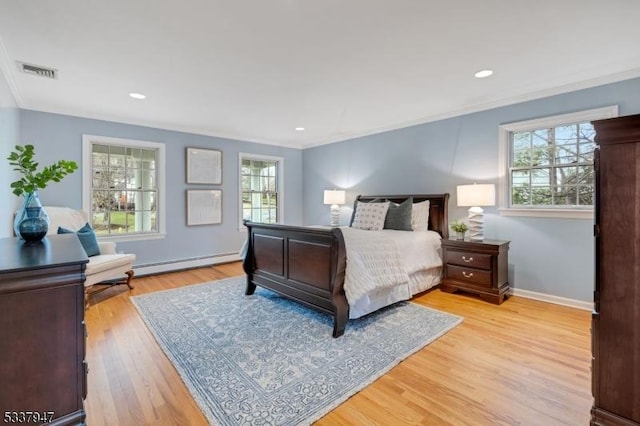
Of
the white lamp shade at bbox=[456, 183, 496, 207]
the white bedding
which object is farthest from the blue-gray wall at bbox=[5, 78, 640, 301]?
the white bedding

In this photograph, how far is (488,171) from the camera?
12.6ft

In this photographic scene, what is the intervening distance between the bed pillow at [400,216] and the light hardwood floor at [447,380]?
1496mm

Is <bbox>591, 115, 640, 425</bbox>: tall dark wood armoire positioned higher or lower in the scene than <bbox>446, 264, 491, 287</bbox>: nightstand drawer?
higher

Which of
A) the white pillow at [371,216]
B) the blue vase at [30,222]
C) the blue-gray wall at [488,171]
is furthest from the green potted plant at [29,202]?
the blue-gray wall at [488,171]

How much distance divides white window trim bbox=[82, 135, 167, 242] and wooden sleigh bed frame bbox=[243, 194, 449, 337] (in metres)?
2.02

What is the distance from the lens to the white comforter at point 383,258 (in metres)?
2.71

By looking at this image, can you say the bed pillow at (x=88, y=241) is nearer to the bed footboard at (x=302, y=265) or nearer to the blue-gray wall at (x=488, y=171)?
the bed footboard at (x=302, y=265)

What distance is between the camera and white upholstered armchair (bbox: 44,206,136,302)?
11.2 ft

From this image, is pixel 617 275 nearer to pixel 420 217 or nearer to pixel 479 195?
pixel 479 195

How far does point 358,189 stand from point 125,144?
3897 mm

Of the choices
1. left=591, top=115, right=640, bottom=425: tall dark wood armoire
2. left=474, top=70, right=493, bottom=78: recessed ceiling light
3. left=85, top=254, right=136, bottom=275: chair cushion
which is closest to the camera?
left=591, top=115, right=640, bottom=425: tall dark wood armoire

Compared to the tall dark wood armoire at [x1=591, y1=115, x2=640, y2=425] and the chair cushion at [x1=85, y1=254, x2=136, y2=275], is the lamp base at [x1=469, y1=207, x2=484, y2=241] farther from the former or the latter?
the chair cushion at [x1=85, y1=254, x2=136, y2=275]

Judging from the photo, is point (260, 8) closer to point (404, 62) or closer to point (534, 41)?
point (404, 62)

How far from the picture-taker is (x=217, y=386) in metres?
1.88
